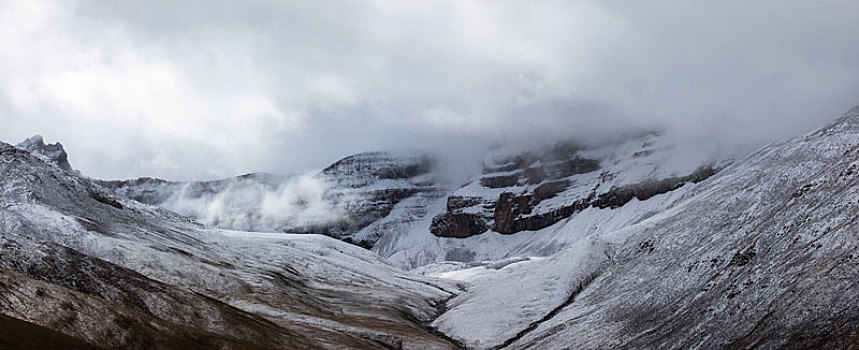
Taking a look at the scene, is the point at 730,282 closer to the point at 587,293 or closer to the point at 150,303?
the point at 587,293

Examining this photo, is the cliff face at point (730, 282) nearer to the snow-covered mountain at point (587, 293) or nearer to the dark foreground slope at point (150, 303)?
the snow-covered mountain at point (587, 293)

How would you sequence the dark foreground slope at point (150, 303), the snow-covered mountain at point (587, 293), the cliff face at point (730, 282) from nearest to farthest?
1. the dark foreground slope at point (150, 303)
2. the snow-covered mountain at point (587, 293)
3. the cliff face at point (730, 282)

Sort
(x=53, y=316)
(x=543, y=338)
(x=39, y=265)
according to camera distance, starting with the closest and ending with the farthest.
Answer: (x=53, y=316) → (x=39, y=265) → (x=543, y=338)

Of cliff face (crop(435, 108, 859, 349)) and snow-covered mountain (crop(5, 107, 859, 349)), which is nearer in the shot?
snow-covered mountain (crop(5, 107, 859, 349))

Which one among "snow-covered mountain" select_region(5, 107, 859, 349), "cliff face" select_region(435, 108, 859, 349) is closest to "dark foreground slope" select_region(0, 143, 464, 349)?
"snow-covered mountain" select_region(5, 107, 859, 349)

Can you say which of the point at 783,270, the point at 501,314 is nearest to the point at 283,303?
the point at 501,314

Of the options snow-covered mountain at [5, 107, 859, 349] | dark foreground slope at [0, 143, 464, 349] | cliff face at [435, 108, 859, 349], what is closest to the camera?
dark foreground slope at [0, 143, 464, 349]

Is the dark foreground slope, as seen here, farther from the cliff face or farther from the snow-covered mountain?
the cliff face

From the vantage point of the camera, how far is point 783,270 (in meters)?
124

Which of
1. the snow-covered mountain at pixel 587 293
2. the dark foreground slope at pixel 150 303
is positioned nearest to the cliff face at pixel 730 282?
the snow-covered mountain at pixel 587 293

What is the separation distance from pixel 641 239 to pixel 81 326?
142331 mm

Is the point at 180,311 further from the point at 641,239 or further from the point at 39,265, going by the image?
the point at 641,239

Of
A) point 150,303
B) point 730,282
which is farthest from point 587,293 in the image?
point 150,303

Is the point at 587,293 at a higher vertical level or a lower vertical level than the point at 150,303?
lower
